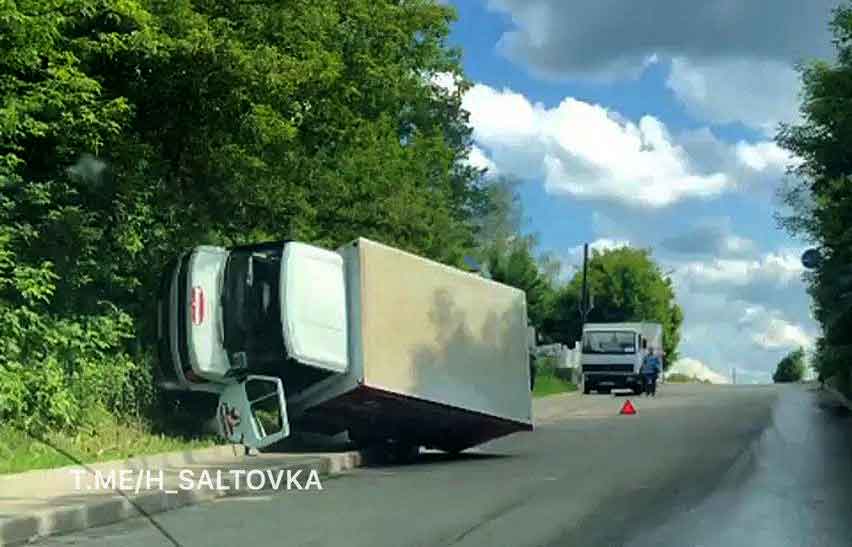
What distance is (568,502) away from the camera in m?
12.6

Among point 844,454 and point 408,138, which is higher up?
point 408,138

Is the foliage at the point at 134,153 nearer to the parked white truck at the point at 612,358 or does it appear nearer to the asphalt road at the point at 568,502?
the asphalt road at the point at 568,502

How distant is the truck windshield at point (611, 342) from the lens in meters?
47.8

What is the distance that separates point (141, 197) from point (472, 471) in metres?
6.65

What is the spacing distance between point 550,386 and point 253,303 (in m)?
34.0

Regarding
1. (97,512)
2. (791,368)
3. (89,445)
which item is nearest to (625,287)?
(791,368)

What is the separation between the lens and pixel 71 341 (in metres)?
15.9

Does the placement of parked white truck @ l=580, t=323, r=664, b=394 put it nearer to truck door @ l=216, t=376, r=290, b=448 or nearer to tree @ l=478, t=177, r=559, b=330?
tree @ l=478, t=177, r=559, b=330

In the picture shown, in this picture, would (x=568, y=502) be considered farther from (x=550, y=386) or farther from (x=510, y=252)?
(x=510, y=252)

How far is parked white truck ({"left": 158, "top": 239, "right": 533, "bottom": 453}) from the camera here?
15.4 meters

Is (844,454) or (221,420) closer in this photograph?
(221,420)

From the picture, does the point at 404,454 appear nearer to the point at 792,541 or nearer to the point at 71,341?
the point at 71,341

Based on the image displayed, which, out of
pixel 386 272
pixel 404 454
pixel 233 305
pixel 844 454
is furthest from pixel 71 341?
pixel 844 454

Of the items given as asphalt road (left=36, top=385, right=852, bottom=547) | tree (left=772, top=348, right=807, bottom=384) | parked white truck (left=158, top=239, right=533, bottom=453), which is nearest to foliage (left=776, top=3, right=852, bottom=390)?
asphalt road (left=36, top=385, right=852, bottom=547)
